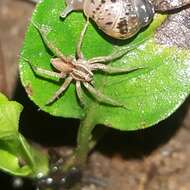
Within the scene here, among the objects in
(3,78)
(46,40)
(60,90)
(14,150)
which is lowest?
(3,78)

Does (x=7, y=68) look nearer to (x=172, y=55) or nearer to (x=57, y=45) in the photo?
(x=57, y=45)

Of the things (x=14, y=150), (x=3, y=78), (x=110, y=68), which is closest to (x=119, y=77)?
(x=110, y=68)

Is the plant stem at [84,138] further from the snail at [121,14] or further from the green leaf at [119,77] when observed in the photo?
the snail at [121,14]

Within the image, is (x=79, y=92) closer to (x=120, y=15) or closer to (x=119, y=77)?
(x=119, y=77)

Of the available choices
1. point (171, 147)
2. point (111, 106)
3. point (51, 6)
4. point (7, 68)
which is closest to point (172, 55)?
point (111, 106)

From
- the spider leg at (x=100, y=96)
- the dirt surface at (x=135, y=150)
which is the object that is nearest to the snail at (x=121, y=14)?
the spider leg at (x=100, y=96)

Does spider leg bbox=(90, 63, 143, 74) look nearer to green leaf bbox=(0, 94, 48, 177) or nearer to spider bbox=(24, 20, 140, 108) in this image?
spider bbox=(24, 20, 140, 108)

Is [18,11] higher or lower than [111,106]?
lower
